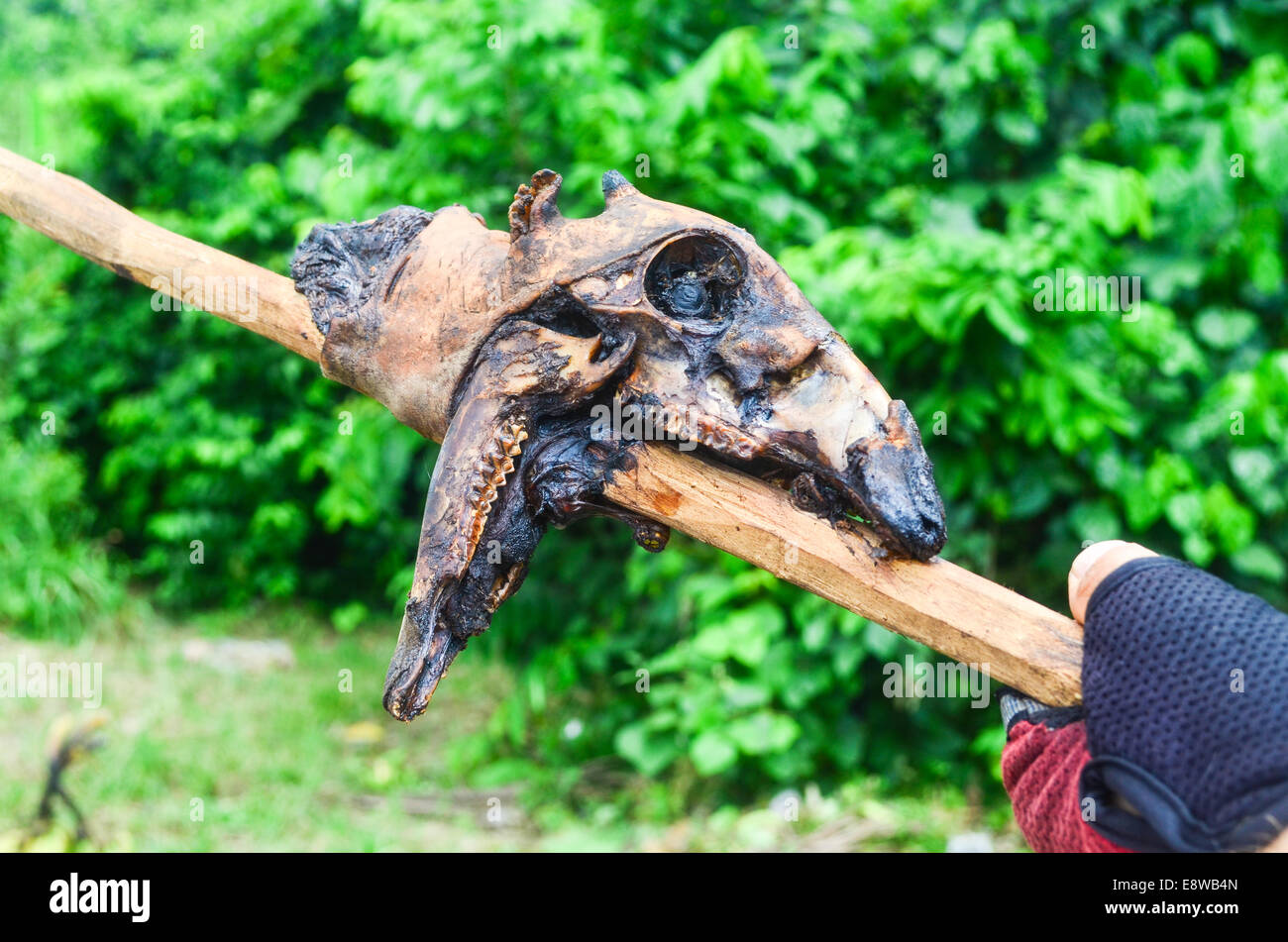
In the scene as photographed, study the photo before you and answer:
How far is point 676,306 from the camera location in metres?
1.24

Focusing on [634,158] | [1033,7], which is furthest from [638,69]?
[1033,7]

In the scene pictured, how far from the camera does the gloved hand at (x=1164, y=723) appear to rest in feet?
3.21

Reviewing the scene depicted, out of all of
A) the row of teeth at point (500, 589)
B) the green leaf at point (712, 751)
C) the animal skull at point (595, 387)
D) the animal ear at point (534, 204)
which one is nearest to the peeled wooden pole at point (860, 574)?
the animal skull at point (595, 387)

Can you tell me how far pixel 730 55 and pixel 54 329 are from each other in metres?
4.46

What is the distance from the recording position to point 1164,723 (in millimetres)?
1032

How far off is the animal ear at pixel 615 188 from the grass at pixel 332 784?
2085 millimetres

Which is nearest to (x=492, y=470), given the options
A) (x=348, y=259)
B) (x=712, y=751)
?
(x=348, y=259)

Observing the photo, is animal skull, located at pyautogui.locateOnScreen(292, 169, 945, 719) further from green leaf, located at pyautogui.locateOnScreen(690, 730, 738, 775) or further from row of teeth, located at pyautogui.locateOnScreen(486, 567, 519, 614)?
green leaf, located at pyautogui.locateOnScreen(690, 730, 738, 775)

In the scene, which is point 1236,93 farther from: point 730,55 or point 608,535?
point 608,535

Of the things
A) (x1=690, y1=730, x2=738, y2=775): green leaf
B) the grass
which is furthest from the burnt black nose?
the grass

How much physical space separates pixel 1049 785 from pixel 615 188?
86cm

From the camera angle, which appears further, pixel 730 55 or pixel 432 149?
pixel 432 149

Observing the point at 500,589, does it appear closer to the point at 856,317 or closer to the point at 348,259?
the point at 348,259

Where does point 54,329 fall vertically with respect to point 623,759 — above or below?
above
